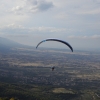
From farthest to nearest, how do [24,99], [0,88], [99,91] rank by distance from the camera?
1. [99,91]
2. [0,88]
3. [24,99]

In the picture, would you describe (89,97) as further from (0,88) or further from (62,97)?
(0,88)

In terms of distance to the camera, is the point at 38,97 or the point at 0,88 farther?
the point at 0,88

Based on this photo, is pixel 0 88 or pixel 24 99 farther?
pixel 0 88

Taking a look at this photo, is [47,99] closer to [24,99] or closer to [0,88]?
[24,99]

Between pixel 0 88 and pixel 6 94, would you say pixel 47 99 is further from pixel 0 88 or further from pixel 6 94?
pixel 0 88

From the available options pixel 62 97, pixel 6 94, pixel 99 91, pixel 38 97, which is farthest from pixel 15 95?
pixel 99 91

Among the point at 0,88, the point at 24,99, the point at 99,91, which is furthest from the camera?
the point at 99,91

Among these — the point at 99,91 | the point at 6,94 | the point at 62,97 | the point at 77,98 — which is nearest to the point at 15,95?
the point at 6,94

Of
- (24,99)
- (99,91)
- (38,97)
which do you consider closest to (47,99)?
(38,97)
